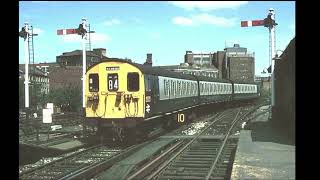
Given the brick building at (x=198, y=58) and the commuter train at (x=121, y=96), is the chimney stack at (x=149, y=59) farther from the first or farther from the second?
the brick building at (x=198, y=58)

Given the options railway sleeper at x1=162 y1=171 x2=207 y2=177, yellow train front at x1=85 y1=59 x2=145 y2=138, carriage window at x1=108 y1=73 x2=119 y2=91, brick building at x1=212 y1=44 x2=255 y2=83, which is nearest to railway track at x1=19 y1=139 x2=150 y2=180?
yellow train front at x1=85 y1=59 x2=145 y2=138

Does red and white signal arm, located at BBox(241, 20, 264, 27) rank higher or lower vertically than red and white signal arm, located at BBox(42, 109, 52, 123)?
higher

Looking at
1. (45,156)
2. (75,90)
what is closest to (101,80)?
(45,156)

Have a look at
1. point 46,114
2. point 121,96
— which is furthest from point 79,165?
point 46,114

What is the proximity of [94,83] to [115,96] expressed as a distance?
1.01 m

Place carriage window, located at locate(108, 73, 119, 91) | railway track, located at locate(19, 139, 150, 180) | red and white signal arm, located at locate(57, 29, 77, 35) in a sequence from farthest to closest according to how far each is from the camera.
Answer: red and white signal arm, located at locate(57, 29, 77, 35) → carriage window, located at locate(108, 73, 119, 91) → railway track, located at locate(19, 139, 150, 180)

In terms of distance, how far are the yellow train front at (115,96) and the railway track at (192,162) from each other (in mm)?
1991

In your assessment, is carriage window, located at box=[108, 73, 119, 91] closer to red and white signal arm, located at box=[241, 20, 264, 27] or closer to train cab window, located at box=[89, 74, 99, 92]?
train cab window, located at box=[89, 74, 99, 92]

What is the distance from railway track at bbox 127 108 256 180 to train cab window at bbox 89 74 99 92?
3.55 meters

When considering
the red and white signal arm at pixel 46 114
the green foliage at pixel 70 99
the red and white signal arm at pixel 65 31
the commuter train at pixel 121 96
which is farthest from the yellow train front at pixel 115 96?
the green foliage at pixel 70 99

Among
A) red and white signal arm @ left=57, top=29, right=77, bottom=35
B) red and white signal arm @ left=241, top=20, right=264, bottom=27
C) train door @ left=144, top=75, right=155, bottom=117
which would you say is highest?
red and white signal arm @ left=241, top=20, right=264, bottom=27

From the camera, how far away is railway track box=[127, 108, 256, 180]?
36.7ft
